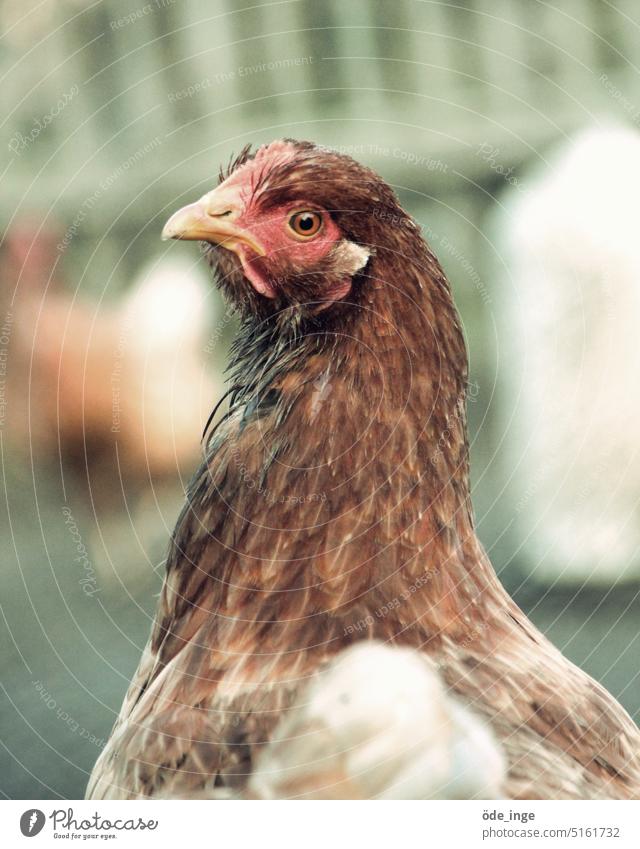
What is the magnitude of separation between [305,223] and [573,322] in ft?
2.10

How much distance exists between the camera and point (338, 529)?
2.52ft

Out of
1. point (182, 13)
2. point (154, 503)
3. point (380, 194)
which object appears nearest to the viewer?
point (380, 194)

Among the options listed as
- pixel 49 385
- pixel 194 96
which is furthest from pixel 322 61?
pixel 49 385

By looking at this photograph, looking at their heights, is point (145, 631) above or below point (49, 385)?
below

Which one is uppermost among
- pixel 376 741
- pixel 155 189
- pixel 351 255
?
pixel 155 189

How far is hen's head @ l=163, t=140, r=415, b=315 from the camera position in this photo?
2.48ft

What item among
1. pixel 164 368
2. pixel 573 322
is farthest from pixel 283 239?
pixel 573 322

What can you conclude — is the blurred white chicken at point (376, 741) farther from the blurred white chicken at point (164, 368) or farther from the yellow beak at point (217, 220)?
the blurred white chicken at point (164, 368)

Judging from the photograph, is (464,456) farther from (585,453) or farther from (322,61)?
(322,61)

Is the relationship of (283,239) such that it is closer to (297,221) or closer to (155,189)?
(297,221)

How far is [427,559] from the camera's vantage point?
78cm

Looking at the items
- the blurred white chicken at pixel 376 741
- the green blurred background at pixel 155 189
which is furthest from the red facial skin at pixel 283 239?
the green blurred background at pixel 155 189

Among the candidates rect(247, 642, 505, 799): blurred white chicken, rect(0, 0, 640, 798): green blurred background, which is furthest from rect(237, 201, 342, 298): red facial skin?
rect(0, 0, 640, 798): green blurred background

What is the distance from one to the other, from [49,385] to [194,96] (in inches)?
16.9
